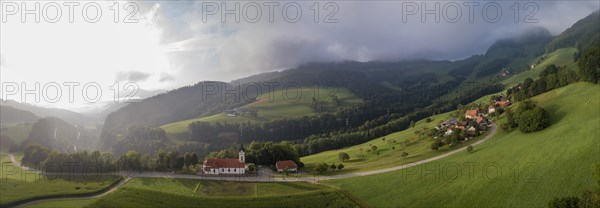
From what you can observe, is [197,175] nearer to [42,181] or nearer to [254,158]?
[254,158]

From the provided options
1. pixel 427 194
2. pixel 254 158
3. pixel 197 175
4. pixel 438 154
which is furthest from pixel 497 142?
pixel 197 175

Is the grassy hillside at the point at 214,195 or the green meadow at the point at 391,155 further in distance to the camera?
the green meadow at the point at 391,155

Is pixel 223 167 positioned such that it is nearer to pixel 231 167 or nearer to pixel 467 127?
pixel 231 167

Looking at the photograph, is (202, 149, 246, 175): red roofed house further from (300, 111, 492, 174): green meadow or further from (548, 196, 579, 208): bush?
(548, 196, 579, 208): bush

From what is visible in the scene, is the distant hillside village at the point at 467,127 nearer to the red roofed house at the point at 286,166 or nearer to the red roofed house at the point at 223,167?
the red roofed house at the point at 286,166

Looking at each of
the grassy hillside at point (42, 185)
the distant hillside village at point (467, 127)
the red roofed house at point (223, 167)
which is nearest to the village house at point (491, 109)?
the distant hillside village at point (467, 127)

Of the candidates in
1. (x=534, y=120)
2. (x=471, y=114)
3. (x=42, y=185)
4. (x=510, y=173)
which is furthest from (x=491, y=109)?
(x=42, y=185)
